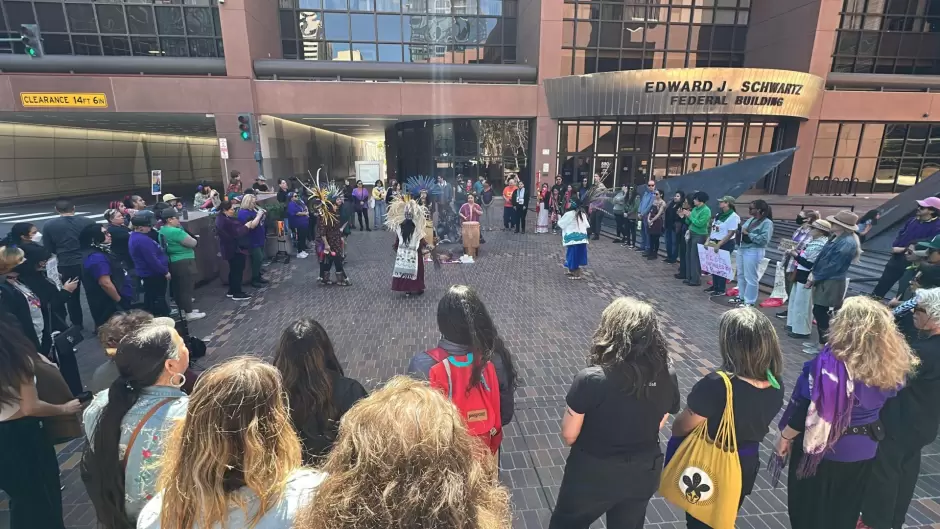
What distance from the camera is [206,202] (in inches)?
467

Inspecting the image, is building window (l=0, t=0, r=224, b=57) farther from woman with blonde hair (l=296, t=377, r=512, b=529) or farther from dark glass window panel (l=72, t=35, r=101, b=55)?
woman with blonde hair (l=296, t=377, r=512, b=529)

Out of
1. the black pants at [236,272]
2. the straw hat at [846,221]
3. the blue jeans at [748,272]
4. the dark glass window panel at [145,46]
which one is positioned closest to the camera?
the straw hat at [846,221]

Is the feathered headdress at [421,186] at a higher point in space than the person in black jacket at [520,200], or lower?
higher

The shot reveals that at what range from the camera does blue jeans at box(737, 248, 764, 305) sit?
25.0 feet

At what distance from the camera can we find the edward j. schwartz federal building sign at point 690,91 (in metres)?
19.3

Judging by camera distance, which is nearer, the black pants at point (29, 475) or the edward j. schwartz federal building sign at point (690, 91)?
the black pants at point (29, 475)

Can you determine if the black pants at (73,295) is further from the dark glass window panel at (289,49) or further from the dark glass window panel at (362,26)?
the dark glass window panel at (362,26)

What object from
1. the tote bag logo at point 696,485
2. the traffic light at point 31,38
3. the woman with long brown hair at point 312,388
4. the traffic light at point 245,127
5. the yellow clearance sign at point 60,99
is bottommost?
the tote bag logo at point 696,485

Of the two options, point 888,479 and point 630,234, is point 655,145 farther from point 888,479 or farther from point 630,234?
point 888,479

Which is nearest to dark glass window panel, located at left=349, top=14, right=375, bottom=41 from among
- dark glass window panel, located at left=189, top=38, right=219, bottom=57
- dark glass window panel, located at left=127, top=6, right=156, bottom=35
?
dark glass window panel, located at left=189, top=38, right=219, bottom=57

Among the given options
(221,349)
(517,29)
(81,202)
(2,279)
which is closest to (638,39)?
(517,29)

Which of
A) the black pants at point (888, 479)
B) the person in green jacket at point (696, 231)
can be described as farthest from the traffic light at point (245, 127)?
the black pants at point (888, 479)

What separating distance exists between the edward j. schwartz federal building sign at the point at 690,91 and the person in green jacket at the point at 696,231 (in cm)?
1241

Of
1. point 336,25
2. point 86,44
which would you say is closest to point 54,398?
point 336,25
